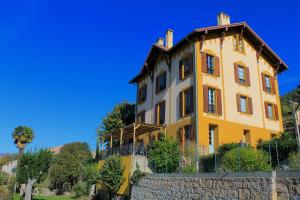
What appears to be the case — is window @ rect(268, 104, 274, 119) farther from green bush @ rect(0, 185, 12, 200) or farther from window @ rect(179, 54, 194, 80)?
green bush @ rect(0, 185, 12, 200)

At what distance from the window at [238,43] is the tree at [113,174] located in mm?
13232

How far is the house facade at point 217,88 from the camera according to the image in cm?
2258

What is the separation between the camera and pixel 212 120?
73.2 feet

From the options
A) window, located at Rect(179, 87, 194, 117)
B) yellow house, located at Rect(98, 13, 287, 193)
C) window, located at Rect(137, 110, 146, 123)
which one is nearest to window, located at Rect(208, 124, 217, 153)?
yellow house, located at Rect(98, 13, 287, 193)

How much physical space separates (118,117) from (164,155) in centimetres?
1521

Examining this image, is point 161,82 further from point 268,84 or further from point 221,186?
point 221,186

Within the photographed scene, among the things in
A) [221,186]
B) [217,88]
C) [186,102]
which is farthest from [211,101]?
[221,186]

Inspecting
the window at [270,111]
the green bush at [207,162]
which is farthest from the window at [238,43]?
the green bush at [207,162]

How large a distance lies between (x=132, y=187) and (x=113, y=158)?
3073 millimetres

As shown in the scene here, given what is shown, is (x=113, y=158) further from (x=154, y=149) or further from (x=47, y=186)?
(x=47, y=186)

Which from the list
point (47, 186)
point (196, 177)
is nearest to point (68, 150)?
point (47, 186)

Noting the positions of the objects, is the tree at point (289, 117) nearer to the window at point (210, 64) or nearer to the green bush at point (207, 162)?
the window at point (210, 64)

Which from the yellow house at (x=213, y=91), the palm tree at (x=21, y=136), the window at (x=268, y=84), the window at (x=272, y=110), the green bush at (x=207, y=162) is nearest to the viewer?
the green bush at (x=207, y=162)

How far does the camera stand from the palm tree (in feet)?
145
